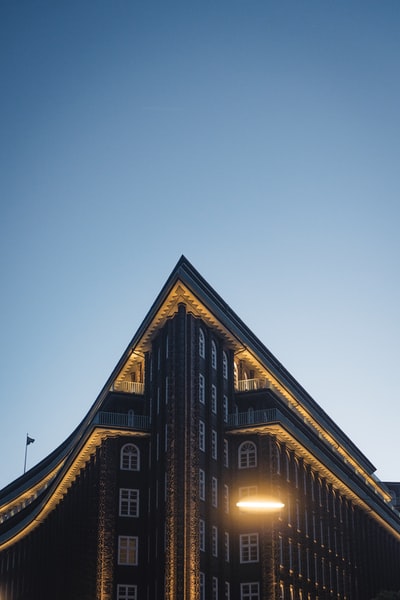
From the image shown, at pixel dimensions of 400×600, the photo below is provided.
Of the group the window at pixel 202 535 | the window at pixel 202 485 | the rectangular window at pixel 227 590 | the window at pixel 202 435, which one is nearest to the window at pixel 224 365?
the window at pixel 202 435

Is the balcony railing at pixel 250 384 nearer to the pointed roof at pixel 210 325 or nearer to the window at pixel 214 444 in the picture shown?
the pointed roof at pixel 210 325

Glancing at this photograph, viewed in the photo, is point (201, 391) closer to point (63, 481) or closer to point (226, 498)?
point (226, 498)

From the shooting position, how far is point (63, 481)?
88.9 m

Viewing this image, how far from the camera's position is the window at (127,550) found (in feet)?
227

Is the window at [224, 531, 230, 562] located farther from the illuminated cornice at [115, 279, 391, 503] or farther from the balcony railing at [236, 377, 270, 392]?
the illuminated cornice at [115, 279, 391, 503]

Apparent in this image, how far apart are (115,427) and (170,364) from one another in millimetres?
6729

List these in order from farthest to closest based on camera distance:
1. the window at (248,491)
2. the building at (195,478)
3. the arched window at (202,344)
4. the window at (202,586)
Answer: the arched window at (202,344), the window at (248,491), the building at (195,478), the window at (202,586)

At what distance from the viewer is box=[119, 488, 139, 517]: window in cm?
7112

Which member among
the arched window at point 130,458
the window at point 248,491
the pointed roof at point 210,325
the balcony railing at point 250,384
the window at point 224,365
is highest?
the pointed roof at point 210,325

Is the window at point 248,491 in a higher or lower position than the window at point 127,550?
higher

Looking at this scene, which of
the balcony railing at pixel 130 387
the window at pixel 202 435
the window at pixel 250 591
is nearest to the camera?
the window at pixel 250 591

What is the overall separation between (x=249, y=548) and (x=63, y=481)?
83.8ft

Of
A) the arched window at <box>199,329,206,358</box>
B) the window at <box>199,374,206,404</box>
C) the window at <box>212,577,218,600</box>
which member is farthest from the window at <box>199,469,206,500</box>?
the arched window at <box>199,329,206,358</box>

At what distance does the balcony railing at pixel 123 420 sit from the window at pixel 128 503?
17.2 ft
